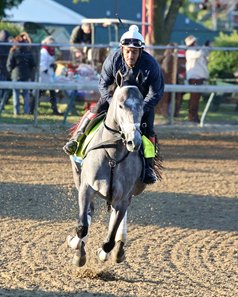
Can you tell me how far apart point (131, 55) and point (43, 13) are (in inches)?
869

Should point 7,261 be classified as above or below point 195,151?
above

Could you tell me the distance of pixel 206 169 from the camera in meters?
16.1

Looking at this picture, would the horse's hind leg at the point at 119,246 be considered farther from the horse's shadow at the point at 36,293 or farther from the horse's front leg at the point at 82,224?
the horse's shadow at the point at 36,293

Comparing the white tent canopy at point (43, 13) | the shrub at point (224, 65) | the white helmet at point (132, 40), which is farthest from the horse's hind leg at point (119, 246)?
the white tent canopy at point (43, 13)

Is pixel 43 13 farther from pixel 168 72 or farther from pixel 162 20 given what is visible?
pixel 168 72

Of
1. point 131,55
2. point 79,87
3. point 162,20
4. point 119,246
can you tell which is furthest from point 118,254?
point 162,20

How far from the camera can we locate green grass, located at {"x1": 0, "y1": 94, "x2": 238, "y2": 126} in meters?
20.5

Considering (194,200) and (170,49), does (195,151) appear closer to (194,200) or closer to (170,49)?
(170,49)

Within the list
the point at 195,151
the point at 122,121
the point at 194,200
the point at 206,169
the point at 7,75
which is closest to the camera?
the point at 122,121

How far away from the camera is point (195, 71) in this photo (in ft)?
72.1

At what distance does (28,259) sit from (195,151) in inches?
365

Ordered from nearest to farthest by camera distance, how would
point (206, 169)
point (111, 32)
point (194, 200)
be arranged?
point (194, 200) < point (206, 169) < point (111, 32)

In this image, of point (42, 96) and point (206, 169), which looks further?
point (42, 96)

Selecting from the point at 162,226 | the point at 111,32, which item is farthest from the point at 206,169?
the point at 111,32
